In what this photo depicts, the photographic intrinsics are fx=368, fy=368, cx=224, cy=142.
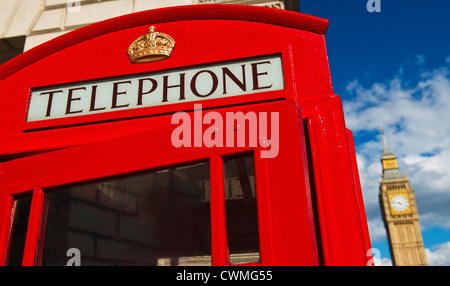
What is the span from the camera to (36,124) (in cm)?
155

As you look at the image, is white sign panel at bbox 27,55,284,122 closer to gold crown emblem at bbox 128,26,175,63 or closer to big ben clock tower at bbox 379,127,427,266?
gold crown emblem at bbox 128,26,175,63

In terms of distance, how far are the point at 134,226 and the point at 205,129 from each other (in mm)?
1752

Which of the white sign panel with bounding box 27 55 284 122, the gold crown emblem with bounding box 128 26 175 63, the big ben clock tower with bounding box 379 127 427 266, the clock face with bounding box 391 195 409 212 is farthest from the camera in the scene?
the clock face with bounding box 391 195 409 212

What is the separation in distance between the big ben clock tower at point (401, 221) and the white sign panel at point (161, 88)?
6769cm

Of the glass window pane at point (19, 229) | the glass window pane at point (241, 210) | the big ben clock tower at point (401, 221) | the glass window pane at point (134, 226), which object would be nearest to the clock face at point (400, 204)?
the big ben clock tower at point (401, 221)

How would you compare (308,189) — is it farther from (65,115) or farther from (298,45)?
(65,115)

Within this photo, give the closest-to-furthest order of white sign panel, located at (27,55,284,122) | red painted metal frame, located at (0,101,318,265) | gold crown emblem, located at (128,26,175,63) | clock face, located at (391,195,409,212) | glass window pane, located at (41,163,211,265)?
1. red painted metal frame, located at (0,101,318,265)
2. white sign panel, located at (27,55,284,122)
3. gold crown emblem, located at (128,26,175,63)
4. glass window pane, located at (41,163,211,265)
5. clock face, located at (391,195,409,212)

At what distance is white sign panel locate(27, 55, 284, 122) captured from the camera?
4.63 ft

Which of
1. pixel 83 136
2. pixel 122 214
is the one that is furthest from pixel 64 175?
pixel 122 214

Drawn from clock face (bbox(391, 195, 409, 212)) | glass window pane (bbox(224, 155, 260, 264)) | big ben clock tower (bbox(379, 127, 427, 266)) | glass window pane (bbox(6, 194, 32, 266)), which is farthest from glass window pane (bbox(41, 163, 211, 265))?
clock face (bbox(391, 195, 409, 212))

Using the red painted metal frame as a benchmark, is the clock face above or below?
above

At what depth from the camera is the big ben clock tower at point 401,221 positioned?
62.4m

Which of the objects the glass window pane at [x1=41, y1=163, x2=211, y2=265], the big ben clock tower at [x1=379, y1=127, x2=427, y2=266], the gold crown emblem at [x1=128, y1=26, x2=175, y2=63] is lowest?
the glass window pane at [x1=41, y1=163, x2=211, y2=265]
